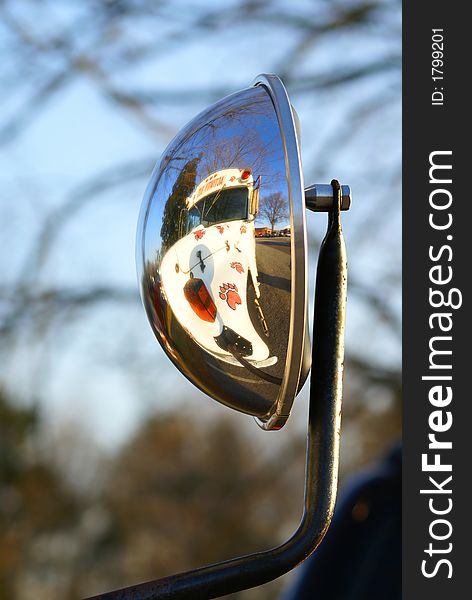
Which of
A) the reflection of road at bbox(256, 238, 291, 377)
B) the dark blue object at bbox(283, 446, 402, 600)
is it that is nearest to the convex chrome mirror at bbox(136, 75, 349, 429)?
the reflection of road at bbox(256, 238, 291, 377)

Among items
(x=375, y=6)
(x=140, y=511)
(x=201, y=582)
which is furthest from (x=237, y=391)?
(x=140, y=511)

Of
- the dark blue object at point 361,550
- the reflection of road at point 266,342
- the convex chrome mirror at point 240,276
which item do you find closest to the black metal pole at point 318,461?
the convex chrome mirror at point 240,276

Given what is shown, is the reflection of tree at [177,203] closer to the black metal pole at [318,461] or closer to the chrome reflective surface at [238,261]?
the chrome reflective surface at [238,261]

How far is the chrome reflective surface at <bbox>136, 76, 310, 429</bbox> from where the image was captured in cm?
97

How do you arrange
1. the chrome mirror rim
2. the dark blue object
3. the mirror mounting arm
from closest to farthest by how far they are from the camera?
1. the chrome mirror rim
2. the mirror mounting arm
3. the dark blue object

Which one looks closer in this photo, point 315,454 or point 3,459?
point 315,454

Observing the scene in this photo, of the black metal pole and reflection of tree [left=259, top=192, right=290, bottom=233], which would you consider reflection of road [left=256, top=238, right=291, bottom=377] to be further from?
the black metal pole

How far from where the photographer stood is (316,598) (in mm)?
2312

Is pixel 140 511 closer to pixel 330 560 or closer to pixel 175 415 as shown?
pixel 175 415

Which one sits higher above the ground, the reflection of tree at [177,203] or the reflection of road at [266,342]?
the reflection of tree at [177,203]

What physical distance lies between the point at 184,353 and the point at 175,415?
1980 cm

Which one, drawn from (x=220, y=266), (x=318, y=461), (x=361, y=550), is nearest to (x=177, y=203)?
(x=220, y=266)

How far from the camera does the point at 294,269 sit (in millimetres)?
949

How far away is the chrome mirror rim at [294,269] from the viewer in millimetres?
954
